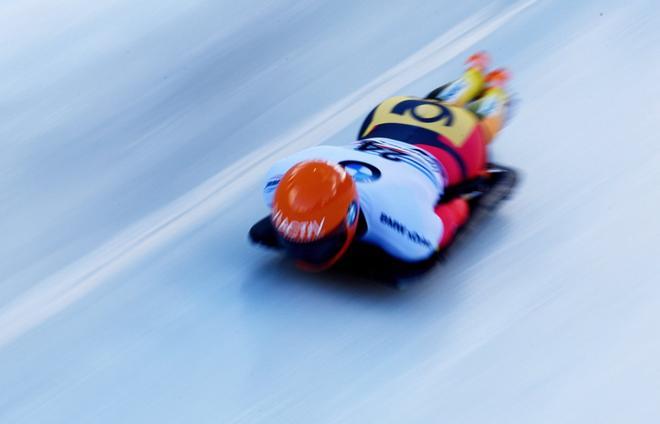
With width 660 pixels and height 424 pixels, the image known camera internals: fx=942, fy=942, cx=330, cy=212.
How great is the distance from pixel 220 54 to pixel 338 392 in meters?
1.96

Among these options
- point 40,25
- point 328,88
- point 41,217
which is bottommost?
point 328,88

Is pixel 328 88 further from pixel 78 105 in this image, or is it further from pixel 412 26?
pixel 78 105

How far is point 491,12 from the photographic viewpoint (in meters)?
3.76

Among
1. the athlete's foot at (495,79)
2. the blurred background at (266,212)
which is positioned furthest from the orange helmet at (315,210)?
the athlete's foot at (495,79)

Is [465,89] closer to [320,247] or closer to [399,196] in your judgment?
[399,196]

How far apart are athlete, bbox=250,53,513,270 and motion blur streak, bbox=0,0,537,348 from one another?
456mm

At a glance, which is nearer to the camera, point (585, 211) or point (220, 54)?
point (585, 211)

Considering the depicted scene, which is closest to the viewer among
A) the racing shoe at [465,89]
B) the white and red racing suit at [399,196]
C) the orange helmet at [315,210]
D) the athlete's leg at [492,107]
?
the orange helmet at [315,210]

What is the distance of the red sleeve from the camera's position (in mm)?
2268

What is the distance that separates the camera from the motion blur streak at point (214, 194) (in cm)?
252

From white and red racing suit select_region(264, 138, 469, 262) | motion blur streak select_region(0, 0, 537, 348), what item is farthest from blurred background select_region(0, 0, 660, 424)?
white and red racing suit select_region(264, 138, 469, 262)

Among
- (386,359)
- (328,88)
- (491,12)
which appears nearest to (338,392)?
(386,359)

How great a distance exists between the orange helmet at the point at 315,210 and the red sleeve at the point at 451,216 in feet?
0.83

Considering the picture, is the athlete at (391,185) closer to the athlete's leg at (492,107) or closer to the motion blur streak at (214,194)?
the athlete's leg at (492,107)
